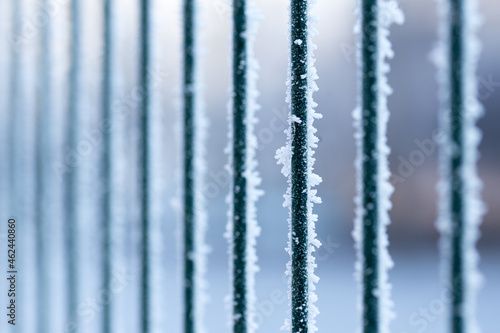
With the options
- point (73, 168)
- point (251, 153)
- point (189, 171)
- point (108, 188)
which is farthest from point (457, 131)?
point (73, 168)

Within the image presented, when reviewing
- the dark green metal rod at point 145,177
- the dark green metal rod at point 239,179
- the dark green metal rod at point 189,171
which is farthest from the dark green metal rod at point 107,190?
the dark green metal rod at point 239,179

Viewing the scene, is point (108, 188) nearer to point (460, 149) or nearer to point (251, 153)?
point (251, 153)

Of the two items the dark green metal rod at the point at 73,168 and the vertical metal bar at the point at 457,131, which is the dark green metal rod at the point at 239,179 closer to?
the vertical metal bar at the point at 457,131

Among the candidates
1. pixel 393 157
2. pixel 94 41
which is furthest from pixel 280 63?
pixel 94 41

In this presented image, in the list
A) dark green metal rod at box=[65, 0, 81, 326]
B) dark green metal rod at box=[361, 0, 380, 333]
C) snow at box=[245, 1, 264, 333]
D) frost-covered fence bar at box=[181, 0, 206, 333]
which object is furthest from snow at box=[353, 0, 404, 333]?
dark green metal rod at box=[65, 0, 81, 326]

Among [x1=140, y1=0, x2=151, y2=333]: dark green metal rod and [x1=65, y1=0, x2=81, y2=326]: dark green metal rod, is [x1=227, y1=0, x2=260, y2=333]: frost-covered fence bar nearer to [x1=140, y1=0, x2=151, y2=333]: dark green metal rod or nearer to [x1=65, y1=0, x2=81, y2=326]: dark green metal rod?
[x1=140, y1=0, x2=151, y2=333]: dark green metal rod

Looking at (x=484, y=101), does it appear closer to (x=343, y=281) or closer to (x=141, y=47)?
(x=343, y=281)
